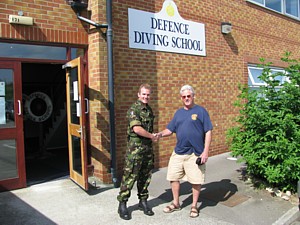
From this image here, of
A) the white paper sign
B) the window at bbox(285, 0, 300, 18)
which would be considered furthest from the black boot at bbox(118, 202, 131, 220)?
the window at bbox(285, 0, 300, 18)

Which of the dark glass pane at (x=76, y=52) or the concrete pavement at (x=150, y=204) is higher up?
the dark glass pane at (x=76, y=52)

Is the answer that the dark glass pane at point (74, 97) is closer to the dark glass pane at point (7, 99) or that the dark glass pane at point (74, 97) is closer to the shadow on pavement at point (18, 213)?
the dark glass pane at point (7, 99)

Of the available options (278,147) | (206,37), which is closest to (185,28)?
(206,37)

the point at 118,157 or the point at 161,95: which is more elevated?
the point at 161,95

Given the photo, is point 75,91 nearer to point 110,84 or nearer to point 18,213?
point 110,84

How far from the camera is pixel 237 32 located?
29.0ft

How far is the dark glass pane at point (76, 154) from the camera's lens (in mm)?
5195

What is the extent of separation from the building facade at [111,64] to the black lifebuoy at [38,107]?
0.15ft

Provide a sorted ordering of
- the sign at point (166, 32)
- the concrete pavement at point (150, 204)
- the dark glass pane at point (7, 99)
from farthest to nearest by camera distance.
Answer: the sign at point (166, 32) < the dark glass pane at point (7, 99) < the concrete pavement at point (150, 204)

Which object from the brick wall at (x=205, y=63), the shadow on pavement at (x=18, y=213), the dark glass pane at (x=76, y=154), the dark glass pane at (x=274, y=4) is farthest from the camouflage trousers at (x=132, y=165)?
the dark glass pane at (x=274, y=4)

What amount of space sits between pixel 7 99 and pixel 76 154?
4.73 ft

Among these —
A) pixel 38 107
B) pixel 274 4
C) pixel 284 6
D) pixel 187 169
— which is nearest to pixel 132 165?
pixel 187 169

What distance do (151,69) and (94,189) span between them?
2655 mm

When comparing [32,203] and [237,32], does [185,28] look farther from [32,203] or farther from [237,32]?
[32,203]
